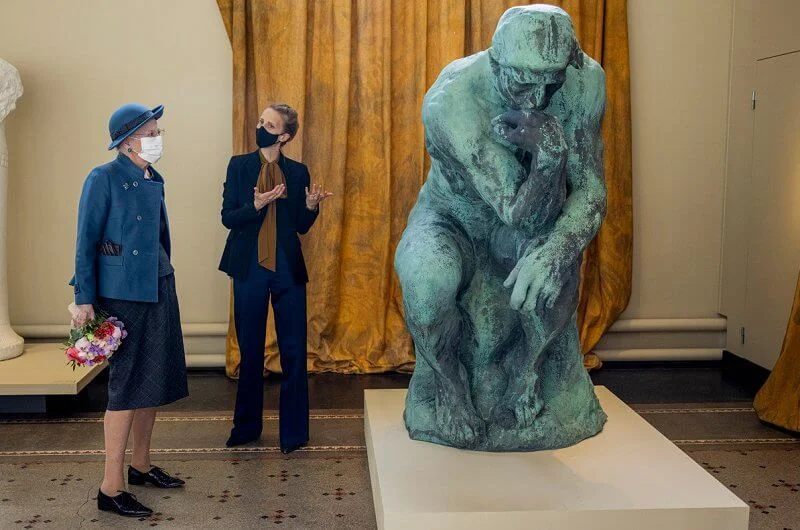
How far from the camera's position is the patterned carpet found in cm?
360

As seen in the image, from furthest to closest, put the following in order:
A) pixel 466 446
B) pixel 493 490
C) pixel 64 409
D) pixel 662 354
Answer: pixel 662 354, pixel 64 409, pixel 466 446, pixel 493 490

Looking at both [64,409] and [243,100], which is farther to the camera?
[243,100]

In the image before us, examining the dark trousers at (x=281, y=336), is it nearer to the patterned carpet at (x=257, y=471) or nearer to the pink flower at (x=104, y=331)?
the patterned carpet at (x=257, y=471)

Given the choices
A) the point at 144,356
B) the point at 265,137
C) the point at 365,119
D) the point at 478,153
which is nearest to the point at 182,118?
the point at 365,119

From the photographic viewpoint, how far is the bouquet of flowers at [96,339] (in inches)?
136

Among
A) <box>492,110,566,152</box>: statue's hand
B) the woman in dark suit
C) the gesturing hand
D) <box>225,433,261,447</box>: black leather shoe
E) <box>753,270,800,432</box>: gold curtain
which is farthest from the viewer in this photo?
<box>753,270,800,432</box>: gold curtain

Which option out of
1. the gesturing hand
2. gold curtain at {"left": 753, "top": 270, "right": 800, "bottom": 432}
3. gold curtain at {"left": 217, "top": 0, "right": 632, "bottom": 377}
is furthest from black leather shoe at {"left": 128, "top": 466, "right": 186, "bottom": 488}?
gold curtain at {"left": 753, "top": 270, "right": 800, "bottom": 432}

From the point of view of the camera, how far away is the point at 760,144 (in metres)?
5.74

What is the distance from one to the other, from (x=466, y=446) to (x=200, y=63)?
3.27 m

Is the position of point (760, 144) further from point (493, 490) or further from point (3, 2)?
point (3, 2)

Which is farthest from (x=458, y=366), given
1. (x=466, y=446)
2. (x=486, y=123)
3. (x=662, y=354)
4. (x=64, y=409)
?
(x=662, y=354)

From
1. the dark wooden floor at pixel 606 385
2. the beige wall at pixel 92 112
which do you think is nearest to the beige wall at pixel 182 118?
the beige wall at pixel 92 112

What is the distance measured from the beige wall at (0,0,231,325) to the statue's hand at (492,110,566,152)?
308 cm

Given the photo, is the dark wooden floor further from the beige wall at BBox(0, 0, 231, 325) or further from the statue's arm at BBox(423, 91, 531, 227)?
the statue's arm at BBox(423, 91, 531, 227)
